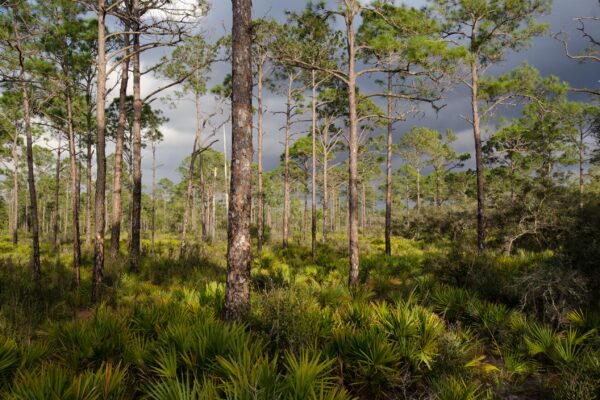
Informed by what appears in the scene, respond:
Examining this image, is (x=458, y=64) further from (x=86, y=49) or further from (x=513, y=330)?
(x=86, y=49)

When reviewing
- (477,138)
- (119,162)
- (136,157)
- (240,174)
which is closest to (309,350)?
(240,174)

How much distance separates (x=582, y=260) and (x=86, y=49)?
2449 cm

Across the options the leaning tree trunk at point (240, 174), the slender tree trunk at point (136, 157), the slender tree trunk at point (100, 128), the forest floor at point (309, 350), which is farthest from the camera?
the slender tree trunk at point (136, 157)

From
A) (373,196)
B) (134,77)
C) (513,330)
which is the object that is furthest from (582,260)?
(373,196)

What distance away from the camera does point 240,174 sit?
19.7 feet

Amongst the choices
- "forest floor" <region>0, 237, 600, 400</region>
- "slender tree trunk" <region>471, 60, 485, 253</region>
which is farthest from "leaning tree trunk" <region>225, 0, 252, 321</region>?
"slender tree trunk" <region>471, 60, 485, 253</region>

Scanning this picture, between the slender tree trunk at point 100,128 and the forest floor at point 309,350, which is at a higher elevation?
the slender tree trunk at point 100,128

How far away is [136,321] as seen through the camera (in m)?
5.50

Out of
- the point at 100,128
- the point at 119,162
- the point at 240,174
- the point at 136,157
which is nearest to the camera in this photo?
the point at 240,174

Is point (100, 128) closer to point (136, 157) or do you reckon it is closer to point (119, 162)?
point (119, 162)

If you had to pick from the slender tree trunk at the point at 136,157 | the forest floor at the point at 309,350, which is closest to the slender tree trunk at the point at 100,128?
the forest floor at the point at 309,350

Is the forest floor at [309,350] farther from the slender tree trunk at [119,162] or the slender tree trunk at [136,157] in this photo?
the slender tree trunk at [119,162]

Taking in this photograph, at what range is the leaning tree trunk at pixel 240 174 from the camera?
19.2 ft

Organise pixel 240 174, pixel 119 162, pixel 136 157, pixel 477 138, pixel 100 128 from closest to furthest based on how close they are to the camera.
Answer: pixel 240 174 → pixel 100 128 → pixel 119 162 → pixel 136 157 → pixel 477 138
